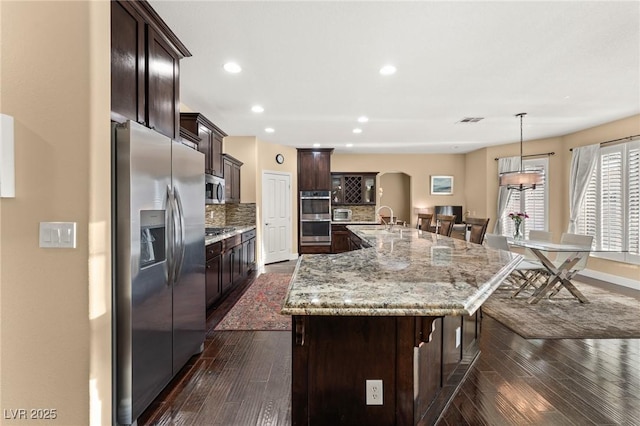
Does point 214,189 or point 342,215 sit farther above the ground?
point 214,189

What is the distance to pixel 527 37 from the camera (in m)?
2.60

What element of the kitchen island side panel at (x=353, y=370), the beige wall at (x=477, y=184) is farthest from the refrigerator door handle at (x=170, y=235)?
the beige wall at (x=477, y=184)

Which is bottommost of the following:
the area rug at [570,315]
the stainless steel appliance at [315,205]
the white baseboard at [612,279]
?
Answer: the area rug at [570,315]

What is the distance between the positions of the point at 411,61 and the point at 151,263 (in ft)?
9.23

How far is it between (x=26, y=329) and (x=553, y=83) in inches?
196

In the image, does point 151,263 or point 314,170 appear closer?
point 151,263

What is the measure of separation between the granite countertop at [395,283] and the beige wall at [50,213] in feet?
3.57

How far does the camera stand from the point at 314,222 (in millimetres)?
7512

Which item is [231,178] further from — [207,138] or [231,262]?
[231,262]

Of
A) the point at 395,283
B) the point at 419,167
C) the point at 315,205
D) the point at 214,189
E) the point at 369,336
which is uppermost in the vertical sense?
the point at 419,167

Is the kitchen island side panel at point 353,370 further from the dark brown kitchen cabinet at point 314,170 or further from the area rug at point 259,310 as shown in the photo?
the dark brown kitchen cabinet at point 314,170

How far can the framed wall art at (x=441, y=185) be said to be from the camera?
8.41 meters

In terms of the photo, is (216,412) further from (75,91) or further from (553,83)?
(553,83)

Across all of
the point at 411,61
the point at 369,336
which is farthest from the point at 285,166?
the point at 369,336
